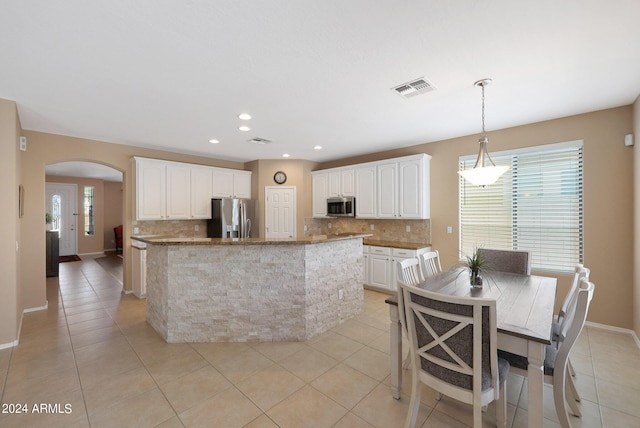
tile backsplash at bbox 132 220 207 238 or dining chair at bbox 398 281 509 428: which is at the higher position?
tile backsplash at bbox 132 220 207 238

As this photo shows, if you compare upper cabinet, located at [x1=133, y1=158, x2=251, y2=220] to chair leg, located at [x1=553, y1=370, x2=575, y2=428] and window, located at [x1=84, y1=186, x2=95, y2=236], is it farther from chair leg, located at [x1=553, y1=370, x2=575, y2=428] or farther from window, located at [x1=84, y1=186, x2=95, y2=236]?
window, located at [x1=84, y1=186, x2=95, y2=236]

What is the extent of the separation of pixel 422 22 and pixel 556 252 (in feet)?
11.7

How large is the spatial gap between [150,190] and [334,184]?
11.2 ft

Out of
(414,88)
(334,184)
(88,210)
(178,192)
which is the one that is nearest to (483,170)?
(414,88)

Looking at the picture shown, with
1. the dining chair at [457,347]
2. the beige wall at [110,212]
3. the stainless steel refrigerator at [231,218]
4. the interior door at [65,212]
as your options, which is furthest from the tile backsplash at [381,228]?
the interior door at [65,212]

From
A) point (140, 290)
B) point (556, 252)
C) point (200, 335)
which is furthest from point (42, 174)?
point (556, 252)

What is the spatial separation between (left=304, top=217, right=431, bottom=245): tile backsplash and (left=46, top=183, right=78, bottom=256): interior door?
807cm

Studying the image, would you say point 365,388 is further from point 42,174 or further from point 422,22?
point 42,174

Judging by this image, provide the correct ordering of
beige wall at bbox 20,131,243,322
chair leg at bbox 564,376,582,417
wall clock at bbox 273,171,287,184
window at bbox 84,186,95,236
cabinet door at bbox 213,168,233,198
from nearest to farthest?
chair leg at bbox 564,376,582,417
beige wall at bbox 20,131,243,322
cabinet door at bbox 213,168,233,198
wall clock at bbox 273,171,287,184
window at bbox 84,186,95,236

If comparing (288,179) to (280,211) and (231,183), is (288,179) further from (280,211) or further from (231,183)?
(231,183)

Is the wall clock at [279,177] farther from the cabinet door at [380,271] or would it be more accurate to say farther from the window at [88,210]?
the window at [88,210]

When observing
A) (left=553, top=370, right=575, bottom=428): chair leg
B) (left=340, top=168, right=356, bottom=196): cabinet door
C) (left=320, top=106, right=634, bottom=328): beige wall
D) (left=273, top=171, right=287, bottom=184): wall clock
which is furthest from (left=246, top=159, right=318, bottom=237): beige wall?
(left=553, top=370, right=575, bottom=428): chair leg

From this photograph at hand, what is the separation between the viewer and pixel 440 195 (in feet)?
15.4

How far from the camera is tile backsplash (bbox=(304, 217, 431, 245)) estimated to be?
4.93m
